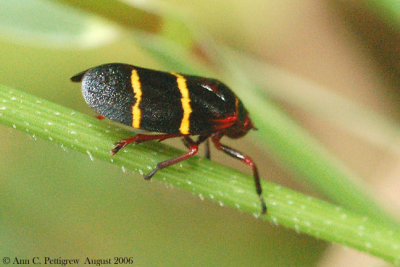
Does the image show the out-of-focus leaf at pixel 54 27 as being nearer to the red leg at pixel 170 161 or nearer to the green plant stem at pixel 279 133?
the green plant stem at pixel 279 133

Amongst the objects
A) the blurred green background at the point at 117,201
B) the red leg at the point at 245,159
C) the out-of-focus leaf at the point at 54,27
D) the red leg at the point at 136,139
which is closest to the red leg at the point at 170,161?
the red leg at the point at 136,139

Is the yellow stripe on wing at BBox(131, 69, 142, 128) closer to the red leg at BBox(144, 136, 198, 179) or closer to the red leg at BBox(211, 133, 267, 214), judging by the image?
the red leg at BBox(144, 136, 198, 179)

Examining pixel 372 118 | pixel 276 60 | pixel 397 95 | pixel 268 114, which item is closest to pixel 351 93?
pixel 397 95

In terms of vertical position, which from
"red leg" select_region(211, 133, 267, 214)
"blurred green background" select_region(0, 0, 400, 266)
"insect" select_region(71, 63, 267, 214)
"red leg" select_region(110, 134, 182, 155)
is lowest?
"blurred green background" select_region(0, 0, 400, 266)

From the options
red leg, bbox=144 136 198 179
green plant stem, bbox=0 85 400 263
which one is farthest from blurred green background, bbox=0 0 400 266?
green plant stem, bbox=0 85 400 263

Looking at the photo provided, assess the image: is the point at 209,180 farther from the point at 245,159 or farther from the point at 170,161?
the point at 245,159

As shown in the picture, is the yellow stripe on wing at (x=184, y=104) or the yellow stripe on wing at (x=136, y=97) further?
the yellow stripe on wing at (x=184, y=104)
